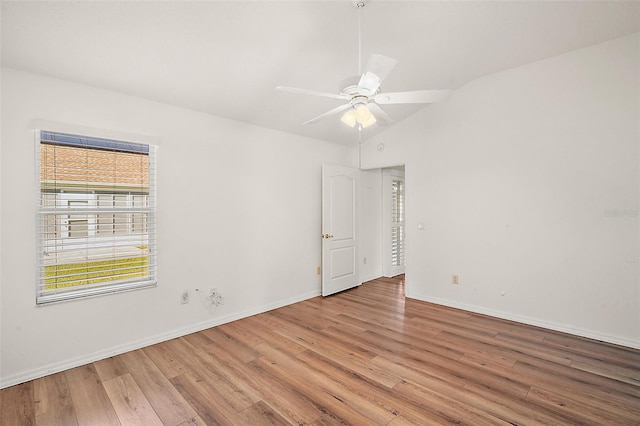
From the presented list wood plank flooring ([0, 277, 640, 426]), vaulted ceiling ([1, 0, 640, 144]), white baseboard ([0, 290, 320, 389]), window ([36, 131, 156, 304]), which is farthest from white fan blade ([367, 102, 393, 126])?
white baseboard ([0, 290, 320, 389])

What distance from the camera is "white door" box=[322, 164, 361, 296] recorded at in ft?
14.9

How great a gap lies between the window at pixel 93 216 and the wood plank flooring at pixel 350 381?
76cm

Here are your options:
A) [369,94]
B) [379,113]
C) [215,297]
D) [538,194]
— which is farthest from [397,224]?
[369,94]

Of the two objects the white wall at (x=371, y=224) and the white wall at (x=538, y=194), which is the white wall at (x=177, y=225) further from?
the white wall at (x=538, y=194)

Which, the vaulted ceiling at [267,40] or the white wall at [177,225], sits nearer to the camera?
the vaulted ceiling at [267,40]

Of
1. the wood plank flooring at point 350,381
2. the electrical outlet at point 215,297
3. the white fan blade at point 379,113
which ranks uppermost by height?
the white fan blade at point 379,113

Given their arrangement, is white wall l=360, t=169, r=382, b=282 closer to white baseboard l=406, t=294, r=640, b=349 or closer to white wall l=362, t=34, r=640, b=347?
white wall l=362, t=34, r=640, b=347

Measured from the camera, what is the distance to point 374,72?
1.77 meters

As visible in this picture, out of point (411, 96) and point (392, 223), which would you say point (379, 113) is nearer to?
point (411, 96)

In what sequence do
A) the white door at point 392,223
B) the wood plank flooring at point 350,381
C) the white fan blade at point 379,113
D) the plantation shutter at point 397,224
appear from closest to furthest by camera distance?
the wood plank flooring at point 350,381, the white fan blade at point 379,113, the white door at point 392,223, the plantation shutter at point 397,224

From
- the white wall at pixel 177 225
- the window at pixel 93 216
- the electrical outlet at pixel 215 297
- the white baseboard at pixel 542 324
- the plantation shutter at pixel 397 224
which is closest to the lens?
the white wall at pixel 177 225

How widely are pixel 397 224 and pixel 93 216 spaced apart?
4980mm

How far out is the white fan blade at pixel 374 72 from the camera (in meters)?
1.66

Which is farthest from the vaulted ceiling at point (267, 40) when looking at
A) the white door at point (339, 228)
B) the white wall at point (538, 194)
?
the white door at point (339, 228)
